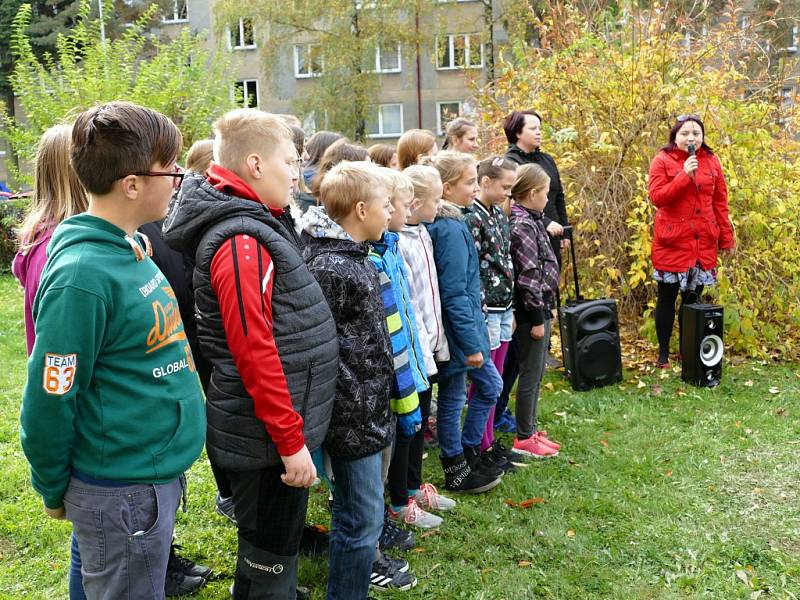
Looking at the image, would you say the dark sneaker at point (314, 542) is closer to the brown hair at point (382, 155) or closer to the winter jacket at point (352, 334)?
the winter jacket at point (352, 334)

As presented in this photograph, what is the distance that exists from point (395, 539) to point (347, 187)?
1719mm

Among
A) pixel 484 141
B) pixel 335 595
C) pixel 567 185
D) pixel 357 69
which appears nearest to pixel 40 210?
pixel 335 595

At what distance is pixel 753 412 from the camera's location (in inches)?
215

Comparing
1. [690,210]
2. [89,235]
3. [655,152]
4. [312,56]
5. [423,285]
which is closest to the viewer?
[89,235]

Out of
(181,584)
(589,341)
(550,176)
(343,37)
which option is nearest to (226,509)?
(181,584)

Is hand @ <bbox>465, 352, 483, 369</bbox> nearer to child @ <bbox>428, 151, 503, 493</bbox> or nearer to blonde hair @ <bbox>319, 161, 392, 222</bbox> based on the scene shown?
child @ <bbox>428, 151, 503, 493</bbox>

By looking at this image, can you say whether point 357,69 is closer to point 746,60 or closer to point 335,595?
point 746,60

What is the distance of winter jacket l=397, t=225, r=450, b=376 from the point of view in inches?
142

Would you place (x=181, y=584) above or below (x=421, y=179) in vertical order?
below

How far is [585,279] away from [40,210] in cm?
579

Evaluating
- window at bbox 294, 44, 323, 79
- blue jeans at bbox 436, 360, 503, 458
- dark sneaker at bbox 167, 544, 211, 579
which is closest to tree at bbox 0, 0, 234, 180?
blue jeans at bbox 436, 360, 503, 458

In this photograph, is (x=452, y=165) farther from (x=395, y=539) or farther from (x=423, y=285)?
(x=395, y=539)

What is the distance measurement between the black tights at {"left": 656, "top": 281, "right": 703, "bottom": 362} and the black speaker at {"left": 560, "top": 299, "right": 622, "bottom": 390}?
0.69 metres

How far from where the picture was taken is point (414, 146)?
4.88m
